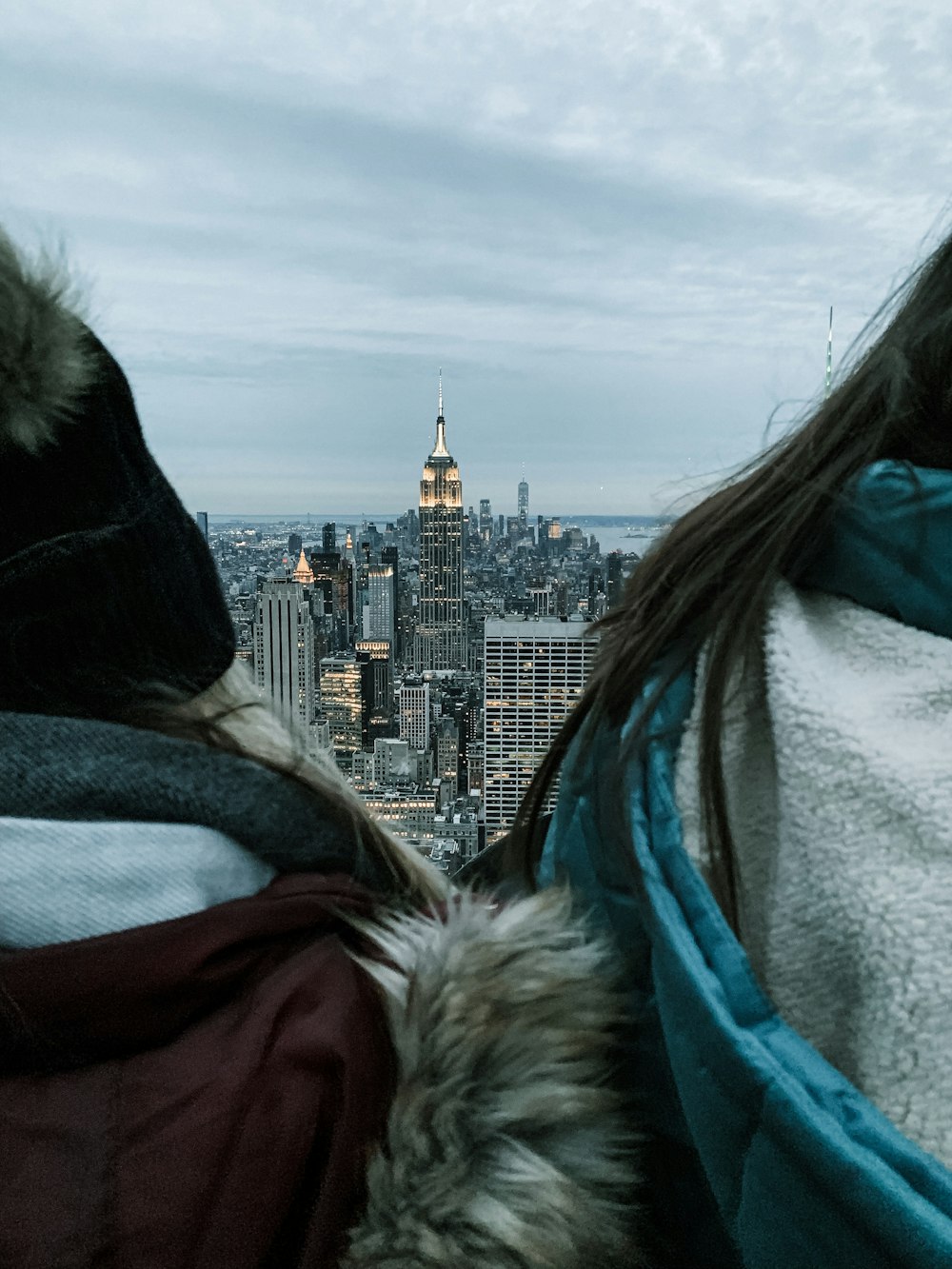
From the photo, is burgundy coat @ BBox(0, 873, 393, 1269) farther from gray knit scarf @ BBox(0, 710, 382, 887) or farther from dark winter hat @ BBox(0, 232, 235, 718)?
dark winter hat @ BBox(0, 232, 235, 718)

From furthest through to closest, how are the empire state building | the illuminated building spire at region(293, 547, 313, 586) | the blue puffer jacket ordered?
the empire state building < the illuminated building spire at region(293, 547, 313, 586) < the blue puffer jacket

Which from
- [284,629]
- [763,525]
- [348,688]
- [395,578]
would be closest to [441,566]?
[395,578]

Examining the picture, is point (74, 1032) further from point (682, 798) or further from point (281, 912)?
point (682, 798)

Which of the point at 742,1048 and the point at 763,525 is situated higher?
the point at 763,525

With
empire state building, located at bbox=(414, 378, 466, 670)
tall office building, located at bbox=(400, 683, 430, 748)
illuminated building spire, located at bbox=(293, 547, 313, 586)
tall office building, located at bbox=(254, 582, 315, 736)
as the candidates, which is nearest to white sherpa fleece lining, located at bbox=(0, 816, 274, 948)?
tall office building, located at bbox=(254, 582, 315, 736)

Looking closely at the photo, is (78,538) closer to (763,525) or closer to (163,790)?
(163,790)

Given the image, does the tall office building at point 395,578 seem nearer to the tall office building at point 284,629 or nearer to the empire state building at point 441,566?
the empire state building at point 441,566
